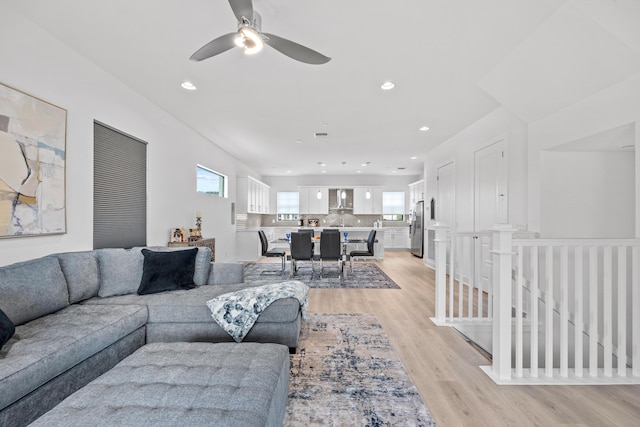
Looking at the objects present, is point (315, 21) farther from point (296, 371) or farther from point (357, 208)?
point (357, 208)

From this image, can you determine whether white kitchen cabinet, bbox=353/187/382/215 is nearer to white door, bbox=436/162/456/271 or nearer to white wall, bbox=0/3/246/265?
white door, bbox=436/162/456/271

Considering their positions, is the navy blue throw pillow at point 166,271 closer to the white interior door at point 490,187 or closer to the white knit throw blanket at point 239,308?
the white knit throw blanket at point 239,308

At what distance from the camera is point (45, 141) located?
2381mm

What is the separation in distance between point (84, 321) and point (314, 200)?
8.22 metres

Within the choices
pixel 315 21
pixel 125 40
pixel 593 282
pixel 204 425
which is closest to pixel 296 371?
pixel 204 425

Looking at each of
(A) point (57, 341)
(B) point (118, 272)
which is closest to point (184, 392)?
(A) point (57, 341)

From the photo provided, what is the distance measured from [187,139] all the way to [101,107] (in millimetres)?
1782

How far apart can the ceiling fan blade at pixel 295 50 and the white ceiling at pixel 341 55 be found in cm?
29

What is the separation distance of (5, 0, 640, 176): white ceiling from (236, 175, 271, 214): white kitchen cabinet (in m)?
2.89

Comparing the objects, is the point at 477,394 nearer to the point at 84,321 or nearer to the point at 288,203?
the point at 84,321

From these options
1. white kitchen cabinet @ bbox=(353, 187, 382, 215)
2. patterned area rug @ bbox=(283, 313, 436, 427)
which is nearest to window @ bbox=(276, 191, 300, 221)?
white kitchen cabinet @ bbox=(353, 187, 382, 215)

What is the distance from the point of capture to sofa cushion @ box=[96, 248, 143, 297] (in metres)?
2.50

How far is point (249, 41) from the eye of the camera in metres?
1.95

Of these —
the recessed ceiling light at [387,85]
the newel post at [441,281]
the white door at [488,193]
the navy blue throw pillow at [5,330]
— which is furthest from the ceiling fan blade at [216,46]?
the white door at [488,193]
